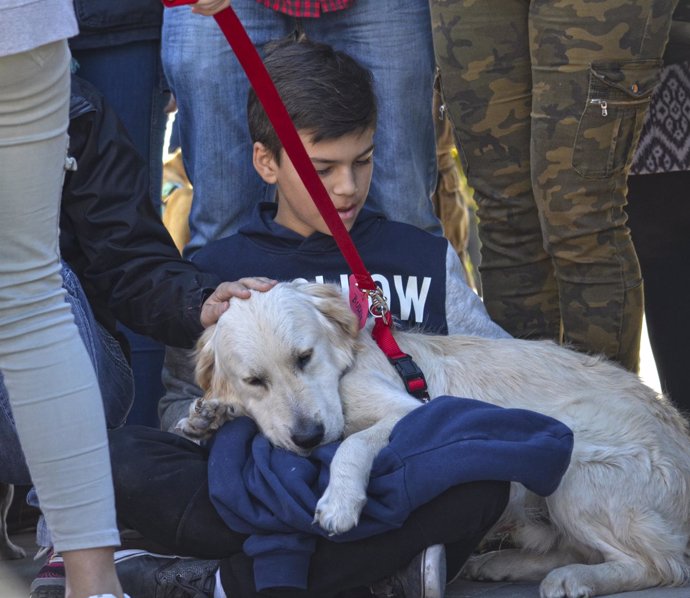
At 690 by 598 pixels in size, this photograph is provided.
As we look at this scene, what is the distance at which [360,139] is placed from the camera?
146 inches

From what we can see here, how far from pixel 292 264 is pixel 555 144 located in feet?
3.09

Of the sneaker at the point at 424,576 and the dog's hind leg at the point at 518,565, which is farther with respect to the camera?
the dog's hind leg at the point at 518,565

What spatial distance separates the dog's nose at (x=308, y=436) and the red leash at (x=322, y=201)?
40cm

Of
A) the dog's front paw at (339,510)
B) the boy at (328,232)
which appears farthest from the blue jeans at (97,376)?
the dog's front paw at (339,510)

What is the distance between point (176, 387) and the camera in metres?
3.94

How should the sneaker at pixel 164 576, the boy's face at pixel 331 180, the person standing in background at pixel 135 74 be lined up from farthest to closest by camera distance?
1. the person standing in background at pixel 135 74
2. the boy's face at pixel 331 180
3. the sneaker at pixel 164 576

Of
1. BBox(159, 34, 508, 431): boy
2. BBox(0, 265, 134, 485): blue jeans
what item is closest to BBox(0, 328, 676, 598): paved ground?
BBox(0, 265, 134, 485): blue jeans

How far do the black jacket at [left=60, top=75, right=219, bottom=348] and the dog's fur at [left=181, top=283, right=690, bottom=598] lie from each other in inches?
14.7

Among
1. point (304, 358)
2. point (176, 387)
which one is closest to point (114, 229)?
point (176, 387)

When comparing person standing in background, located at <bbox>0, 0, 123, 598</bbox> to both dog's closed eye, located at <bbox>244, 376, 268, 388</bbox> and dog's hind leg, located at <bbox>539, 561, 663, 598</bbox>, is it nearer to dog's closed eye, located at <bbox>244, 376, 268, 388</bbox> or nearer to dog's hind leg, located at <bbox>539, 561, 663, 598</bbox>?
dog's closed eye, located at <bbox>244, 376, 268, 388</bbox>

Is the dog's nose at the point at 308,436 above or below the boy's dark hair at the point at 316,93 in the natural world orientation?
below

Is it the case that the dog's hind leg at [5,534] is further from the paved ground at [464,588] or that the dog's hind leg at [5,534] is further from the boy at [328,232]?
the boy at [328,232]

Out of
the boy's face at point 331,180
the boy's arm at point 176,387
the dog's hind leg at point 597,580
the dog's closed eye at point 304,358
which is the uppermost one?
the boy's face at point 331,180

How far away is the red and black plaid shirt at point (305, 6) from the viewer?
3.96 meters
